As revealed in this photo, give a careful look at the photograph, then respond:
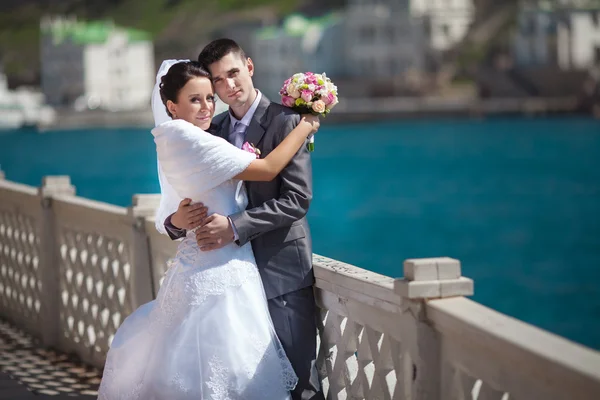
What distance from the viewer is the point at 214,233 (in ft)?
9.88

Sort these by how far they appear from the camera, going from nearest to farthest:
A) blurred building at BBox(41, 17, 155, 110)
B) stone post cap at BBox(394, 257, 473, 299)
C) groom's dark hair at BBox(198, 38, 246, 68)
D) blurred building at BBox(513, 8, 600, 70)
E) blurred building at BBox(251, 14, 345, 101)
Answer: stone post cap at BBox(394, 257, 473, 299) → groom's dark hair at BBox(198, 38, 246, 68) → blurred building at BBox(513, 8, 600, 70) → blurred building at BBox(251, 14, 345, 101) → blurred building at BBox(41, 17, 155, 110)

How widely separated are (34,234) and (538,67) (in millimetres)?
87748

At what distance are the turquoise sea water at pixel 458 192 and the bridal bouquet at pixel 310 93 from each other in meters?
22.9

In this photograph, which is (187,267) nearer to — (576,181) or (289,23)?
(576,181)

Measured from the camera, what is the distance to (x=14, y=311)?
6051 millimetres

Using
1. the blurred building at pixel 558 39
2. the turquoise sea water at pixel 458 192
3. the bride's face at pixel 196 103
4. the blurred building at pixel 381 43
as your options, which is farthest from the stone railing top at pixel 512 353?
the blurred building at pixel 381 43

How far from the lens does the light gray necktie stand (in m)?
3.20

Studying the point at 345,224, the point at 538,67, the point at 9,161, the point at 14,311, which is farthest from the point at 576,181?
the point at 14,311

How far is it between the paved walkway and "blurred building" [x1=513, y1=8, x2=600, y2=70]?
86449mm

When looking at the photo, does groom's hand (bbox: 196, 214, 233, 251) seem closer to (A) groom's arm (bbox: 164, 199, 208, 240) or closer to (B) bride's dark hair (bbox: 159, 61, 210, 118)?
(A) groom's arm (bbox: 164, 199, 208, 240)

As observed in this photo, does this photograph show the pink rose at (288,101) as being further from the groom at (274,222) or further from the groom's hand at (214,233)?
the groom's hand at (214,233)

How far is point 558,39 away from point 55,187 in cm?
9152

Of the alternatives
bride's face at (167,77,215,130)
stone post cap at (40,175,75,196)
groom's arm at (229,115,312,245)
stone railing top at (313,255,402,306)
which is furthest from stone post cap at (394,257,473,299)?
stone post cap at (40,175,75,196)

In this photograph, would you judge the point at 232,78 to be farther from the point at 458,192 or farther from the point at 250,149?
the point at 458,192
